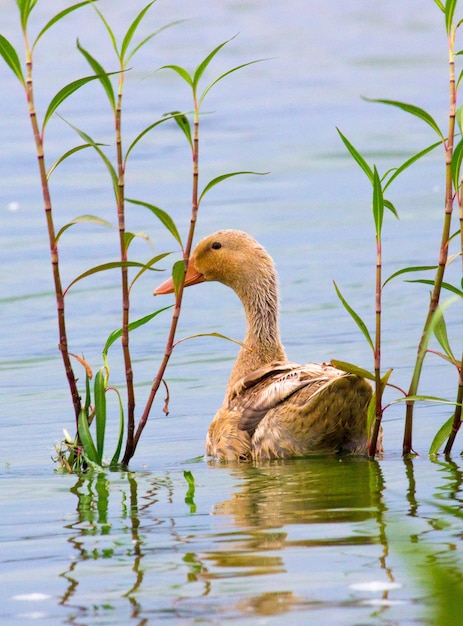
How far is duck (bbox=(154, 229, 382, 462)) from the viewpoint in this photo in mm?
6539

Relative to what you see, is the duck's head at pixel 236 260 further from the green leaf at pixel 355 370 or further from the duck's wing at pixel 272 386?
the green leaf at pixel 355 370

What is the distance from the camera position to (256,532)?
4867 mm

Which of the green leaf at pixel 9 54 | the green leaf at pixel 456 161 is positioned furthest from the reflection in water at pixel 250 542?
the green leaf at pixel 9 54

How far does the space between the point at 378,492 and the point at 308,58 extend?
69.6 feet

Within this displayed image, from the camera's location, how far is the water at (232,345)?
421cm

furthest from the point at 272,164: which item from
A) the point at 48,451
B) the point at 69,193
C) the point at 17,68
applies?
the point at 17,68

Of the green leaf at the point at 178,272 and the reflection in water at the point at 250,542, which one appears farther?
the green leaf at the point at 178,272

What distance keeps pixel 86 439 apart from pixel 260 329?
214 centimetres

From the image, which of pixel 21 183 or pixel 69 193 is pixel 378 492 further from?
pixel 21 183

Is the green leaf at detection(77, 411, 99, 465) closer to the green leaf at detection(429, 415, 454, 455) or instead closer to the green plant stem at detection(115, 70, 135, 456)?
the green plant stem at detection(115, 70, 135, 456)

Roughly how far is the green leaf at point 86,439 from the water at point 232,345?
0.13m

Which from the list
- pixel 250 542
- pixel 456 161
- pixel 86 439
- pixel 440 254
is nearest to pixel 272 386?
pixel 86 439

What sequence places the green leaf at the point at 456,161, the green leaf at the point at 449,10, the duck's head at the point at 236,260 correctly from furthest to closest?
the duck's head at the point at 236,260 < the green leaf at the point at 456,161 < the green leaf at the point at 449,10

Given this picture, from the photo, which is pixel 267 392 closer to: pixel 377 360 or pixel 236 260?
pixel 377 360
